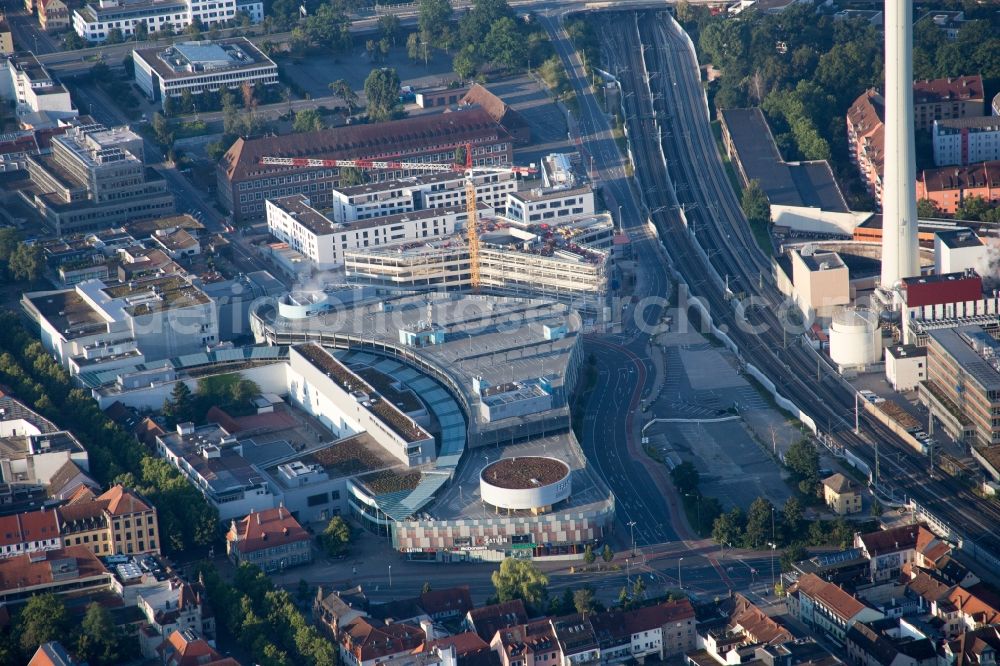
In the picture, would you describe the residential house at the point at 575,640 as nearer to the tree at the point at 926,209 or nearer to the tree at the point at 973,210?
the tree at the point at 926,209

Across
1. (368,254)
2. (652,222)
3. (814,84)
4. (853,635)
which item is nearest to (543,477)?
(853,635)

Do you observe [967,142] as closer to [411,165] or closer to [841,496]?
[411,165]

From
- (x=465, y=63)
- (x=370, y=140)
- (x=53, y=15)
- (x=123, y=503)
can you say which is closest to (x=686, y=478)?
(x=123, y=503)

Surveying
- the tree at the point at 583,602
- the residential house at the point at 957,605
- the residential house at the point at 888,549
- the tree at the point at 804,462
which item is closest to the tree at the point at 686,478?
the tree at the point at 804,462

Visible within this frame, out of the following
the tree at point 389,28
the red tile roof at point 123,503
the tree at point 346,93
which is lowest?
the red tile roof at point 123,503

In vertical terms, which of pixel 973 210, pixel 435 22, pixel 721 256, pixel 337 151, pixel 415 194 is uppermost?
pixel 435 22

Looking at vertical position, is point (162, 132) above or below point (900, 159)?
above
